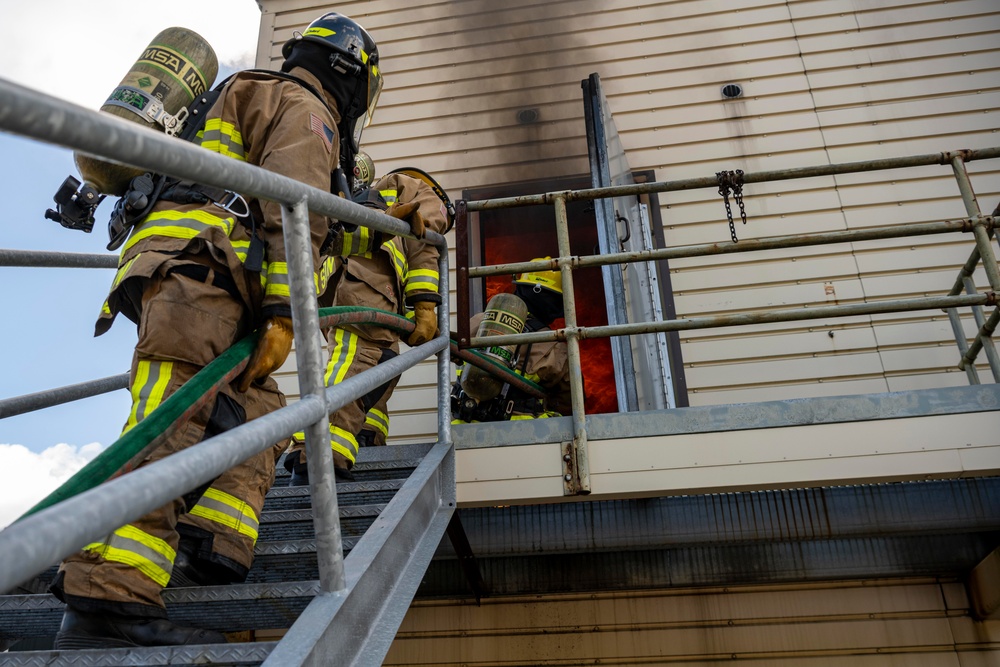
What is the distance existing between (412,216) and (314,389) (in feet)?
4.70

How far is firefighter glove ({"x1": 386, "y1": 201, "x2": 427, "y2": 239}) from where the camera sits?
2.88 m

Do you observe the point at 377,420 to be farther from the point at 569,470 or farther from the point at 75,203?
the point at 75,203

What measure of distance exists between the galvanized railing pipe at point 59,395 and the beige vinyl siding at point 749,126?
2381mm

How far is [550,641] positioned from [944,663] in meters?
2.14

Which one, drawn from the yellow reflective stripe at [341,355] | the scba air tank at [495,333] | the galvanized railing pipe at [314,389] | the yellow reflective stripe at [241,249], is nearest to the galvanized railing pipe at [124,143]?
the galvanized railing pipe at [314,389]

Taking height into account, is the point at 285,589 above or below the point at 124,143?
below

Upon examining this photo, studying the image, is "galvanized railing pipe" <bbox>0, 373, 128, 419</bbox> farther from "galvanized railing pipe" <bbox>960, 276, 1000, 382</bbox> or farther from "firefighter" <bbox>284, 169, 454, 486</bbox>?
"galvanized railing pipe" <bbox>960, 276, 1000, 382</bbox>

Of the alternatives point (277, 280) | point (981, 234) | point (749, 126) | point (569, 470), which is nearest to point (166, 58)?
point (277, 280)

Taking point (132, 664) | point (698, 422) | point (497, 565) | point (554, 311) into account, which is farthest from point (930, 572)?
point (132, 664)

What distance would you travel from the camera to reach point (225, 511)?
2.20 meters

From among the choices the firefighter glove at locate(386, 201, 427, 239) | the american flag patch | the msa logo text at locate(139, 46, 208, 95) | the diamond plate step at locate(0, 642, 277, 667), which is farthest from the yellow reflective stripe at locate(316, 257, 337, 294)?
the diamond plate step at locate(0, 642, 277, 667)

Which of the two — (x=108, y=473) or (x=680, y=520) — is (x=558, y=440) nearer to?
(x=680, y=520)

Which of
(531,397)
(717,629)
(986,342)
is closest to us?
(986,342)

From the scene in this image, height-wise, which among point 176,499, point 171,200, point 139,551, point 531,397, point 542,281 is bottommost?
point 139,551
